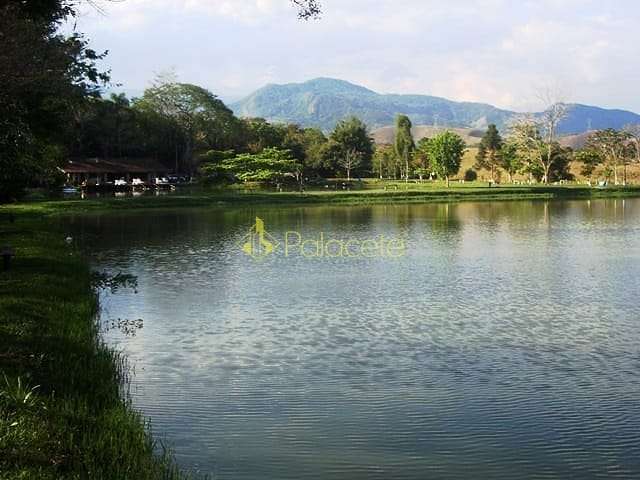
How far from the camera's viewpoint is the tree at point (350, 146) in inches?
4257

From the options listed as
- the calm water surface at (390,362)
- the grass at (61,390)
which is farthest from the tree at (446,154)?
the grass at (61,390)

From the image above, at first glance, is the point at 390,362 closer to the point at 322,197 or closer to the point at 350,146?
the point at 322,197

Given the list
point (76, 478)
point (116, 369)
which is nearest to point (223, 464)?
point (76, 478)

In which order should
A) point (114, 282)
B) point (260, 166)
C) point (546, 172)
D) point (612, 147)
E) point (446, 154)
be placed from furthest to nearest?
point (612, 147), point (546, 172), point (446, 154), point (260, 166), point (114, 282)

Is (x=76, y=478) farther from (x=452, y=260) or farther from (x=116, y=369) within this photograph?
(x=452, y=260)

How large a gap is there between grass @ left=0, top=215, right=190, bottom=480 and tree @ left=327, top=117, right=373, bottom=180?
93.4 m

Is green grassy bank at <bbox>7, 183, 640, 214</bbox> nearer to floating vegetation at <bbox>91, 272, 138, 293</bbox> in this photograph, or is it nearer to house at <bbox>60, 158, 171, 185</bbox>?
house at <bbox>60, 158, 171, 185</bbox>

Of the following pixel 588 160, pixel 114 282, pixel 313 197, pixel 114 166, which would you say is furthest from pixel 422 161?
pixel 114 282

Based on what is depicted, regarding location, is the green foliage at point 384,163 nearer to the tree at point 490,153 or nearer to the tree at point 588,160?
the tree at point 490,153

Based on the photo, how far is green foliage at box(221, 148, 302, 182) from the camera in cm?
8469

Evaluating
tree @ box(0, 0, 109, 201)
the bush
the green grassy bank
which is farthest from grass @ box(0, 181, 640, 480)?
the bush

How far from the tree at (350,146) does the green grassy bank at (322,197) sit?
3130 centimetres

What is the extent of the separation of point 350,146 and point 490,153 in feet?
69.0

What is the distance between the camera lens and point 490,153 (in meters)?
114
